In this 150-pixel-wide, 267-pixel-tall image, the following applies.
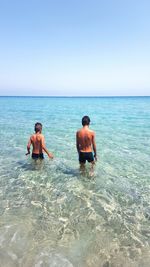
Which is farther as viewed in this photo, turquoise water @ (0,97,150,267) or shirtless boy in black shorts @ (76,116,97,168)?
shirtless boy in black shorts @ (76,116,97,168)

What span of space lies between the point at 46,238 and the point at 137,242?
1827 mm

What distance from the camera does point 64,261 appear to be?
161 inches

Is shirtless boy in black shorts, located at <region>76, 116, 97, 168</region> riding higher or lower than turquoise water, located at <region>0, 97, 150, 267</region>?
higher

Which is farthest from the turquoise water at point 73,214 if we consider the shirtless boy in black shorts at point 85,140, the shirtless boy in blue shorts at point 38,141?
the shirtless boy in black shorts at point 85,140

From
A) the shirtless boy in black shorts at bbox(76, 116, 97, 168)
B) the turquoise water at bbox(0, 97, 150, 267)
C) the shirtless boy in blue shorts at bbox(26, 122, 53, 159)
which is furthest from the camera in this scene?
the shirtless boy in blue shorts at bbox(26, 122, 53, 159)

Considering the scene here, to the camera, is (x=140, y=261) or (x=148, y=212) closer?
(x=140, y=261)

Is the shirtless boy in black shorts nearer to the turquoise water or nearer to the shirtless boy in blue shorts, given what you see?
the turquoise water

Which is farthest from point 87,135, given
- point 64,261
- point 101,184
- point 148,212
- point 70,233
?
point 64,261

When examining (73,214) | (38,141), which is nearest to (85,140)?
(38,141)

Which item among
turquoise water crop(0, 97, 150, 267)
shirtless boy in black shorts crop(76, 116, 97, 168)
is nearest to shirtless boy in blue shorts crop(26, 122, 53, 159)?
turquoise water crop(0, 97, 150, 267)

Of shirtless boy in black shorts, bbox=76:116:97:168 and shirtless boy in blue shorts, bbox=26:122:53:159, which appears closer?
shirtless boy in black shorts, bbox=76:116:97:168

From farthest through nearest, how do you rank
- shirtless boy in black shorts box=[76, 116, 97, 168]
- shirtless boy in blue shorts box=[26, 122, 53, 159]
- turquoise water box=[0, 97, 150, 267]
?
shirtless boy in blue shorts box=[26, 122, 53, 159], shirtless boy in black shorts box=[76, 116, 97, 168], turquoise water box=[0, 97, 150, 267]

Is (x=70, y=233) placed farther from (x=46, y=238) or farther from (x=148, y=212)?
(x=148, y=212)

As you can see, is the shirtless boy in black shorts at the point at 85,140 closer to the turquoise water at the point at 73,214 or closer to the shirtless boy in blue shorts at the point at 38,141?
the turquoise water at the point at 73,214
